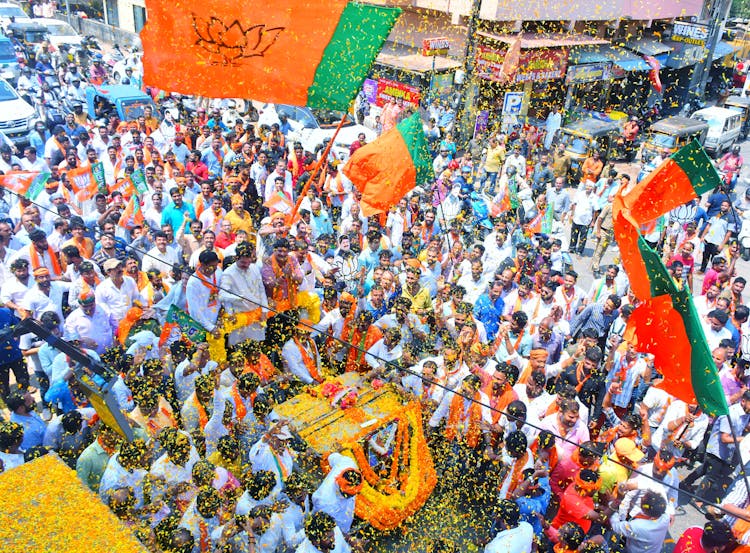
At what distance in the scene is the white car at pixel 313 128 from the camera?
45.8ft

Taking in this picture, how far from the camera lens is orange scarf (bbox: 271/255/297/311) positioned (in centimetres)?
641

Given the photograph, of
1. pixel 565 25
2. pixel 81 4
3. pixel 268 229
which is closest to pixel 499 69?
pixel 565 25

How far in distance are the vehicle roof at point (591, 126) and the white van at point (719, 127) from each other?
3.03 m

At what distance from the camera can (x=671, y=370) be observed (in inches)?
168

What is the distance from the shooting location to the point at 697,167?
209 inches

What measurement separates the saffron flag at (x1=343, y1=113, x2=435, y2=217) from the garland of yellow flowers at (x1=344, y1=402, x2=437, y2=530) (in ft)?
10.1

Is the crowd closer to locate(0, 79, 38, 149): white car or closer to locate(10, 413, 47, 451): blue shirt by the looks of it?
locate(10, 413, 47, 451): blue shirt

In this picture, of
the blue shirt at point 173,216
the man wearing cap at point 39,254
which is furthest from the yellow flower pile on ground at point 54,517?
the blue shirt at point 173,216

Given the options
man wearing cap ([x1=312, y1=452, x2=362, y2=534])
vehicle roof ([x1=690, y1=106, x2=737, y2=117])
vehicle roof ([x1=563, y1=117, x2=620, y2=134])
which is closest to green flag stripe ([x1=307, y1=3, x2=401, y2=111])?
man wearing cap ([x1=312, y1=452, x2=362, y2=534])

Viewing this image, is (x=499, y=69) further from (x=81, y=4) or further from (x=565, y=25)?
(x=81, y=4)

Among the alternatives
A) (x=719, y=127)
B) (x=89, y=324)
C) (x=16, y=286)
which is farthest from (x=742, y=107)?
(x=16, y=286)

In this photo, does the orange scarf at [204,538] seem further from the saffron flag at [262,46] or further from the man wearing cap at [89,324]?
the saffron flag at [262,46]

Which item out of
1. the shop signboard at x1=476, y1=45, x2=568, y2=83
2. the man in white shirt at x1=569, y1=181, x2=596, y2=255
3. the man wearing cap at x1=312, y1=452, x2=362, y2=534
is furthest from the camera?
the shop signboard at x1=476, y1=45, x2=568, y2=83

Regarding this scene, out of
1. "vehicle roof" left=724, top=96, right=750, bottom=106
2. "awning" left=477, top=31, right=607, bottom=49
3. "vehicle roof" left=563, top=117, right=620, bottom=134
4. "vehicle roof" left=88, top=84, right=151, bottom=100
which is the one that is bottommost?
"vehicle roof" left=563, top=117, right=620, bottom=134
